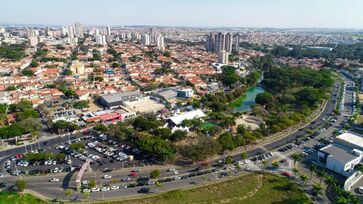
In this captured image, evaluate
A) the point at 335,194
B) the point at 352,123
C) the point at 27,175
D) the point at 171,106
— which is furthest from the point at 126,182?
the point at 352,123

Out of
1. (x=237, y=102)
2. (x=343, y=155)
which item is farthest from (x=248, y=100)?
(x=343, y=155)

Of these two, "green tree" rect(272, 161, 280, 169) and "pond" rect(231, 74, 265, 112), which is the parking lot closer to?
"green tree" rect(272, 161, 280, 169)

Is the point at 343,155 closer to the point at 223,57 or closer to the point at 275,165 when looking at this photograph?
the point at 275,165

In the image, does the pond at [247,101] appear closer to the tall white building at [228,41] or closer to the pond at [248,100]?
the pond at [248,100]

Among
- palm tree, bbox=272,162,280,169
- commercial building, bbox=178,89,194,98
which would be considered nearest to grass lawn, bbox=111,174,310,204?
palm tree, bbox=272,162,280,169

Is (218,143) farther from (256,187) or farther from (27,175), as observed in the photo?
(27,175)

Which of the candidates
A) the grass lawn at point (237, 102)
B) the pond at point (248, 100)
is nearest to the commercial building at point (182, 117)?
the pond at point (248, 100)
